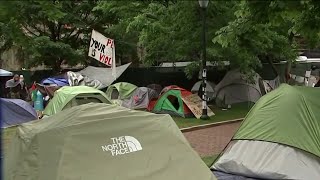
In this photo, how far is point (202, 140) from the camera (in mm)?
12070

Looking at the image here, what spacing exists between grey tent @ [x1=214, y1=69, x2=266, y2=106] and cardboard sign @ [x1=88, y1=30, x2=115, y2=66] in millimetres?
5131

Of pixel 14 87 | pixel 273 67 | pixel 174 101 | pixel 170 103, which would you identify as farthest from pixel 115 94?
pixel 273 67

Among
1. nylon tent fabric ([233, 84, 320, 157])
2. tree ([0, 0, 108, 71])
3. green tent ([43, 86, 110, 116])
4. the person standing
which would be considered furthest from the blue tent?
nylon tent fabric ([233, 84, 320, 157])

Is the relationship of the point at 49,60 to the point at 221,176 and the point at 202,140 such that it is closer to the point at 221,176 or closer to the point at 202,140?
the point at 202,140

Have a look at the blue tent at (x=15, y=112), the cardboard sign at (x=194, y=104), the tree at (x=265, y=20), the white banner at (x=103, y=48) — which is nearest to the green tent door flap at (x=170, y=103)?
the cardboard sign at (x=194, y=104)

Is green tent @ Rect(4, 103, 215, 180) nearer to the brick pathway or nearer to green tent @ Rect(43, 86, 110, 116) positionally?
the brick pathway

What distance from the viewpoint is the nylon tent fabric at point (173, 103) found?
54.8 feet

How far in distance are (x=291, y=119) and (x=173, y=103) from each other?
10.9m

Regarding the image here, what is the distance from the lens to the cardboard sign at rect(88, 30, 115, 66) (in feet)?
61.3

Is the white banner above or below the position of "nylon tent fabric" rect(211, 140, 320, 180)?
above

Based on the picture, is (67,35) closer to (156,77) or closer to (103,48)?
(156,77)

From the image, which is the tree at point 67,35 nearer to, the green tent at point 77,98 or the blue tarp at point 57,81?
the blue tarp at point 57,81

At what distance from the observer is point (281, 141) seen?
6648 millimetres

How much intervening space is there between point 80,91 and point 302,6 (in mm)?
10654
